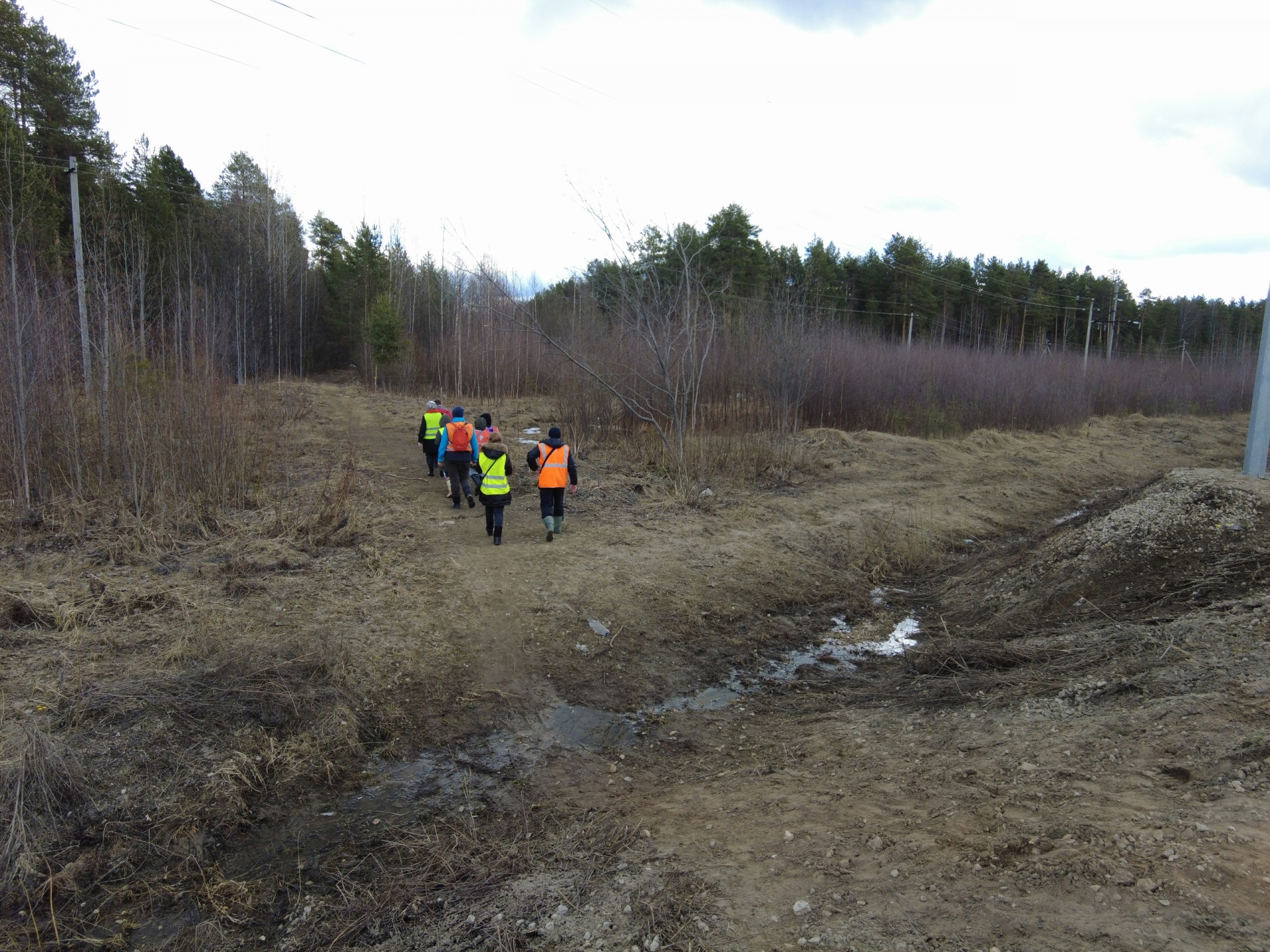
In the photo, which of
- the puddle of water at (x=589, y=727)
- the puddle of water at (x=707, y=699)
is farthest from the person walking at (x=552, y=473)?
the puddle of water at (x=589, y=727)

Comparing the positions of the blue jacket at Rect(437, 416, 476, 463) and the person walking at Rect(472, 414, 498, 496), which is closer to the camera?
the person walking at Rect(472, 414, 498, 496)

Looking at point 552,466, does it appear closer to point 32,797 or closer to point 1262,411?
point 32,797

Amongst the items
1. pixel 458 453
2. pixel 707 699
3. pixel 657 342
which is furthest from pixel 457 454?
pixel 707 699

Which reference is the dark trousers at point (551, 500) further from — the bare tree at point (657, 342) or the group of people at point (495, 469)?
the bare tree at point (657, 342)

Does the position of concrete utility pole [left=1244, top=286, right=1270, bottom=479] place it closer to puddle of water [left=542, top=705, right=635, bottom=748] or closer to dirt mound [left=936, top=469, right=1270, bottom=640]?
dirt mound [left=936, top=469, right=1270, bottom=640]

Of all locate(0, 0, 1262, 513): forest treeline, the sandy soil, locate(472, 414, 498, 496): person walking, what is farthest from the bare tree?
the sandy soil

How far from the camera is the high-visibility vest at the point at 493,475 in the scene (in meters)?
9.06

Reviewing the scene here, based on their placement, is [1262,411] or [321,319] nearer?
[1262,411]

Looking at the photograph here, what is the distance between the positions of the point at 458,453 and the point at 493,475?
2.38 m

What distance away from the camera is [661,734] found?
579 centimetres

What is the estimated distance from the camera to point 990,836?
3.43 m

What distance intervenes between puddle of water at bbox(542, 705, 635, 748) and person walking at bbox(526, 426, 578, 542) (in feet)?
12.1

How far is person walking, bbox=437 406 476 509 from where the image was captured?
11.1 m

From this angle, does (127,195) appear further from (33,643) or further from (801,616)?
(801,616)
